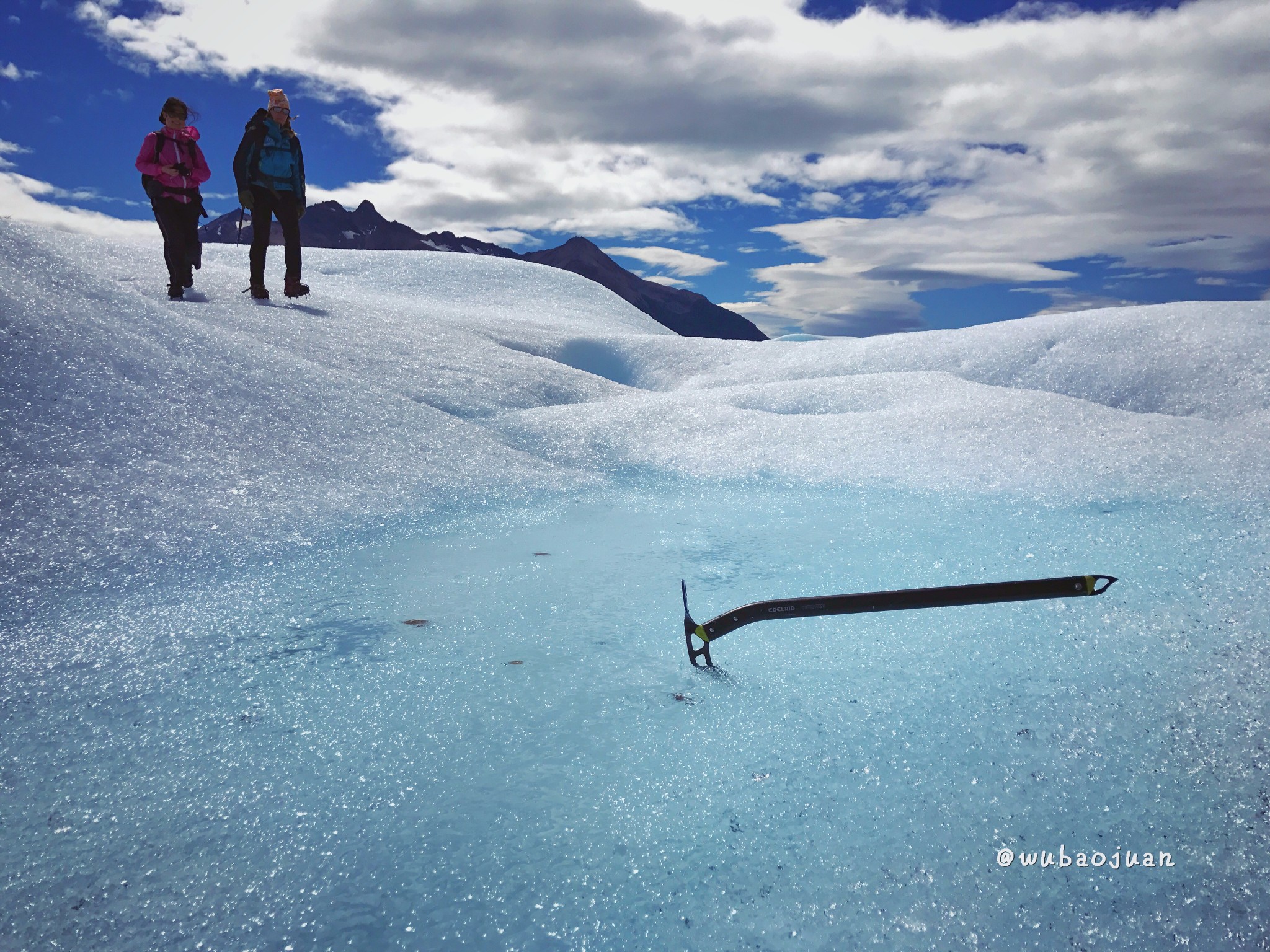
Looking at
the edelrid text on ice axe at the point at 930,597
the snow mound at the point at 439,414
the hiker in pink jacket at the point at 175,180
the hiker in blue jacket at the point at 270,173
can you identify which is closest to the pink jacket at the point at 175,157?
the hiker in pink jacket at the point at 175,180

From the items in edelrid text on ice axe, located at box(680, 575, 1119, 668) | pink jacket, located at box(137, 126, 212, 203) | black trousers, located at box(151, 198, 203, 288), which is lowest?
edelrid text on ice axe, located at box(680, 575, 1119, 668)

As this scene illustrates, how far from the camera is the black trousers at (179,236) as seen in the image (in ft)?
17.0

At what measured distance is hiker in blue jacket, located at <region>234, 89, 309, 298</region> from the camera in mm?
5574

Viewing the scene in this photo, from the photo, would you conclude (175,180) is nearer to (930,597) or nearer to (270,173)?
(270,173)

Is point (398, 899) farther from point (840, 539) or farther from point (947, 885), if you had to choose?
point (840, 539)

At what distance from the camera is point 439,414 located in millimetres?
4703

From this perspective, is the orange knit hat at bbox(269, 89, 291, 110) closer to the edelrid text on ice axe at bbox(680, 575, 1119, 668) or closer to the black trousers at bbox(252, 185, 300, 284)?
the black trousers at bbox(252, 185, 300, 284)

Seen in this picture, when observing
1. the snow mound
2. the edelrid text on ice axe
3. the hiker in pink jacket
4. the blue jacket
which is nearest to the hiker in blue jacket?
the blue jacket

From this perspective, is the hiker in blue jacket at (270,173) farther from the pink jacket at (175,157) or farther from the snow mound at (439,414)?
the snow mound at (439,414)

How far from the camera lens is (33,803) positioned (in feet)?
4.59

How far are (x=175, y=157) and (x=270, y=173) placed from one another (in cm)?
73

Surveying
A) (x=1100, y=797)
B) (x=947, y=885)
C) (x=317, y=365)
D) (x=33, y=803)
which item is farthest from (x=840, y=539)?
(x=317, y=365)

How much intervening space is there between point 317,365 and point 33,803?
379 cm

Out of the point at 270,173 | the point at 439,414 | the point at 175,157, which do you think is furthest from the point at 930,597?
the point at 270,173
